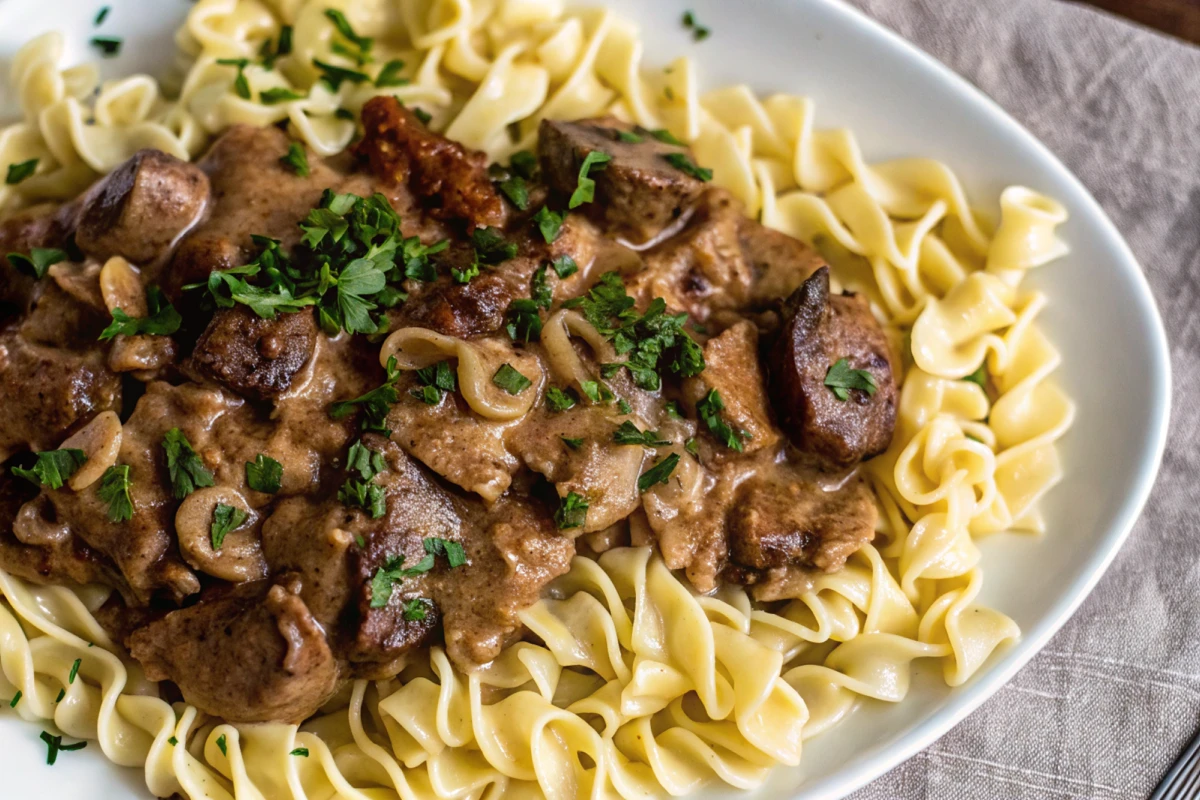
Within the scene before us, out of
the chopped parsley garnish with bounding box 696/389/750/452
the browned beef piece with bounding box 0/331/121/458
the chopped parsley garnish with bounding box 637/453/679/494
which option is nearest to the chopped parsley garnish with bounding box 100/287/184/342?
the browned beef piece with bounding box 0/331/121/458

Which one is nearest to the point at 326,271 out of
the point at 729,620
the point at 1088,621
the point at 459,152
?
the point at 459,152

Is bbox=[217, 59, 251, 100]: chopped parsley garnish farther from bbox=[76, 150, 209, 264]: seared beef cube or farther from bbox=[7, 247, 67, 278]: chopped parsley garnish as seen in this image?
bbox=[7, 247, 67, 278]: chopped parsley garnish

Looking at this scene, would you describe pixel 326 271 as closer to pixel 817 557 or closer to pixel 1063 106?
pixel 817 557

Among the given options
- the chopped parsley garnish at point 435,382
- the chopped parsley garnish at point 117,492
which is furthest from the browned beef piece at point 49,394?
the chopped parsley garnish at point 435,382

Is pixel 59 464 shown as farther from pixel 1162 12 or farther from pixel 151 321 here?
pixel 1162 12

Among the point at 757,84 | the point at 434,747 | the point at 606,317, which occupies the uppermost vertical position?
the point at 757,84

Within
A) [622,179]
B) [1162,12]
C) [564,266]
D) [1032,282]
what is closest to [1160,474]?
[1032,282]
